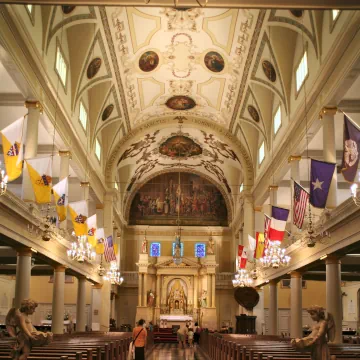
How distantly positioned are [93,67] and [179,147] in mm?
16665

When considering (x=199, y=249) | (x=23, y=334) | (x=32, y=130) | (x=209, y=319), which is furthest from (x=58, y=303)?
(x=199, y=249)

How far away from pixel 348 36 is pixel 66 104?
40.2ft

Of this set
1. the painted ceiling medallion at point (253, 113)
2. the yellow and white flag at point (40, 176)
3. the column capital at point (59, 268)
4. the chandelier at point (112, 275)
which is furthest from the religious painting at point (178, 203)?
the yellow and white flag at point (40, 176)

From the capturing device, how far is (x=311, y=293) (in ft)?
135

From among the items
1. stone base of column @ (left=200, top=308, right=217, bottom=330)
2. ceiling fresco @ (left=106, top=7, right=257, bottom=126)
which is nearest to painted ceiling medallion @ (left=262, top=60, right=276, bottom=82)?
ceiling fresco @ (left=106, top=7, right=257, bottom=126)

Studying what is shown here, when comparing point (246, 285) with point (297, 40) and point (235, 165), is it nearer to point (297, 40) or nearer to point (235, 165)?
point (235, 165)

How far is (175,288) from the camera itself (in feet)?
150

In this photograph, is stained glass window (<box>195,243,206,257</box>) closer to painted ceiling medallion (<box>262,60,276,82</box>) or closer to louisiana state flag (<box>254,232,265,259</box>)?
louisiana state flag (<box>254,232,265,259</box>)

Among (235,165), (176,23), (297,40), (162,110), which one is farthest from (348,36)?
(235,165)

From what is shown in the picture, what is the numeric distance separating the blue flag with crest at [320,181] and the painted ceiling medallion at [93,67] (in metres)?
12.7

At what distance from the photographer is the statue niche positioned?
4481 centimetres

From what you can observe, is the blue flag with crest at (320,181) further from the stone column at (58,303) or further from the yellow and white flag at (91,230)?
the stone column at (58,303)

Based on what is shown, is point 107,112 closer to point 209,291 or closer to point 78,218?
point 78,218

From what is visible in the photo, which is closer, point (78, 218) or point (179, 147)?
point (78, 218)
